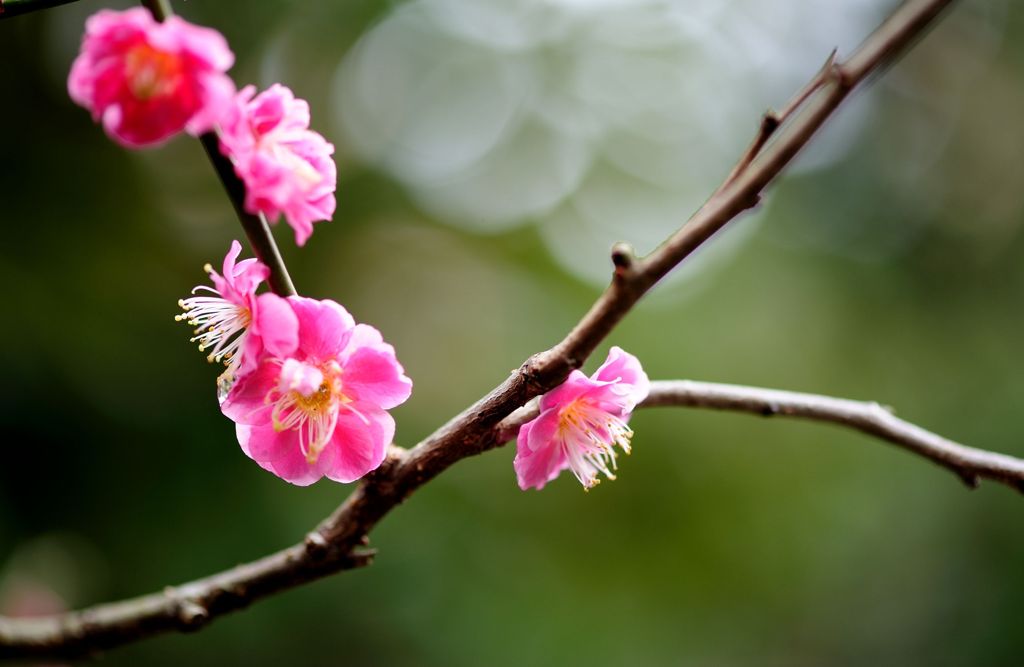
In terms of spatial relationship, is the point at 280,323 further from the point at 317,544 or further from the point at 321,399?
the point at 317,544

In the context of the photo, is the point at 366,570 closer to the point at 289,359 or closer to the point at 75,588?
the point at 75,588

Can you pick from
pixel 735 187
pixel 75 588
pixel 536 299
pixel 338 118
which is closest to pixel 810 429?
pixel 536 299

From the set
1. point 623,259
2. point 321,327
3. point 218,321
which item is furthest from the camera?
point 218,321

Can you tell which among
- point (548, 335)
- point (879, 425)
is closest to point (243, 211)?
point (879, 425)

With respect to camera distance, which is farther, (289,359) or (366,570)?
(366,570)

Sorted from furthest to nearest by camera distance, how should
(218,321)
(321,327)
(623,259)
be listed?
(218,321) < (321,327) < (623,259)

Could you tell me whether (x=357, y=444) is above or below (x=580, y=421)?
below

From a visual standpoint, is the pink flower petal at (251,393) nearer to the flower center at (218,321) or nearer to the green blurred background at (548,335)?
the flower center at (218,321)
